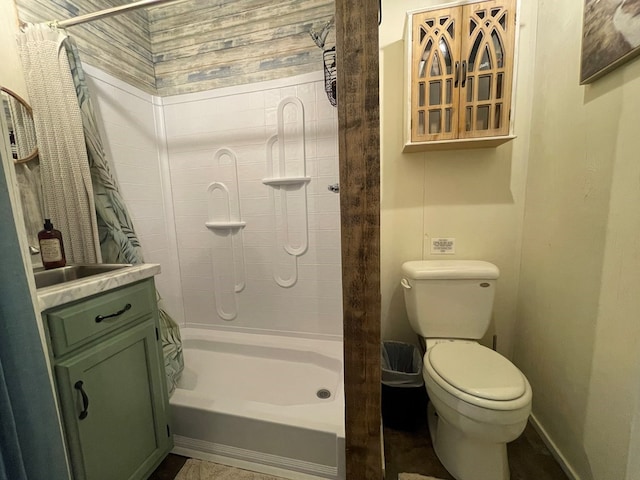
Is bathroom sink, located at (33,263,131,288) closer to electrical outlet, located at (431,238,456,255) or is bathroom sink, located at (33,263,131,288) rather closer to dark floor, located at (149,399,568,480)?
dark floor, located at (149,399,568,480)

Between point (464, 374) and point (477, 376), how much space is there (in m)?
0.05

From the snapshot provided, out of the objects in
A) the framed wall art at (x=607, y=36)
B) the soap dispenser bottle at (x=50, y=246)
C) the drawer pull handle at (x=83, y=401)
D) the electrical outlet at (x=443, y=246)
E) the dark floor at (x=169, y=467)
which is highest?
the framed wall art at (x=607, y=36)

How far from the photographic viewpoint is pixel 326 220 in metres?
1.74

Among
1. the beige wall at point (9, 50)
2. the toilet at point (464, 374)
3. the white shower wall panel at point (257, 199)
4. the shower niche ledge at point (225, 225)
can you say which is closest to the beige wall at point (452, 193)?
the toilet at point (464, 374)

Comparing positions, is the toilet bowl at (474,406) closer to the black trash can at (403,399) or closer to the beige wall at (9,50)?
the black trash can at (403,399)

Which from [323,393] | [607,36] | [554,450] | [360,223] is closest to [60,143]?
[360,223]

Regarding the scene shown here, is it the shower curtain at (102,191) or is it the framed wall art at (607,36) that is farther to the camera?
the shower curtain at (102,191)

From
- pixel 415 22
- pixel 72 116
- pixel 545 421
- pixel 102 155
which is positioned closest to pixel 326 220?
pixel 415 22

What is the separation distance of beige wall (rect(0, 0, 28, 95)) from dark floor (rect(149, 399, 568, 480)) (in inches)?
71.5

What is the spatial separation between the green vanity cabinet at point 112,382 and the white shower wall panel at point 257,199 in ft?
2.72

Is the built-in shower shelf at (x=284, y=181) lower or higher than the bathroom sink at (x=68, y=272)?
higher

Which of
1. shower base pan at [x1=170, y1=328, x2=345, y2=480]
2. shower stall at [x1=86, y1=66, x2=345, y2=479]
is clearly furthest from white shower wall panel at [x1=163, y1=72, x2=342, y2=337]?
shower base pan at [x1=170, y1=328, x2=345, y2=480]

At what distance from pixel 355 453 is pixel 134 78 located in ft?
7.78

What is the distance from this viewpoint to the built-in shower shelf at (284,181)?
5.63ft
